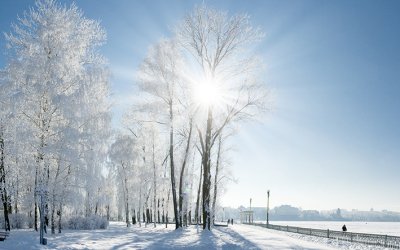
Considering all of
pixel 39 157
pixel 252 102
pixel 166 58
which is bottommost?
pixel 39 157

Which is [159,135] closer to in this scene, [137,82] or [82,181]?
[137,82]

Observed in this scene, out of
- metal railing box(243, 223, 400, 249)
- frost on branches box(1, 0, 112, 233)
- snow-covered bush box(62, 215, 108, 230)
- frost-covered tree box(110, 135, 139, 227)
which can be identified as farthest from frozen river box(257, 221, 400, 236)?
frost on branches box(1, 0, 112, 233)

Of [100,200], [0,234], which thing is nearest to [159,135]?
[100,200]

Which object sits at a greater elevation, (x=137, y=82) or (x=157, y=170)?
(x=137, y=82)

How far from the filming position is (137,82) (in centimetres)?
1903

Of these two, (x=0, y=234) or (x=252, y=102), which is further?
(x=252, y=102)

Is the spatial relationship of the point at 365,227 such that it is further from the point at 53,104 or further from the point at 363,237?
the point at 53,104

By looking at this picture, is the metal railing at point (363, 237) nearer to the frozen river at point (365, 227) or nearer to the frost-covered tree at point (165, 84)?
the frost-covered tree at point (165, 84)

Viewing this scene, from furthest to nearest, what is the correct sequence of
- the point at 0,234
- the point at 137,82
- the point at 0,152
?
the point at 137,82
the point at 0,152
the point at 0,234

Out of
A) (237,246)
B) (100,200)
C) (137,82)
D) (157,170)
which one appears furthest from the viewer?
(157,170)

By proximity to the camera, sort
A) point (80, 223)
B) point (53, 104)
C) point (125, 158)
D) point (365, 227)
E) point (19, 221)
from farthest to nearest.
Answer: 1. point (365, 227)
2. point (125, 158)
3. point (80, 223)
4. point (19, 221)
5. point (53, 104)

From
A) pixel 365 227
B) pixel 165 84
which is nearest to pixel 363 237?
pixel 165 84

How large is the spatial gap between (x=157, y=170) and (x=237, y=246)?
690 inches

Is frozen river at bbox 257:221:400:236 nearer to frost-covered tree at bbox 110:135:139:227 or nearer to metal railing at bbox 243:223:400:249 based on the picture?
metal railing at bbox 243:223:400:249
